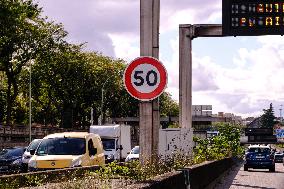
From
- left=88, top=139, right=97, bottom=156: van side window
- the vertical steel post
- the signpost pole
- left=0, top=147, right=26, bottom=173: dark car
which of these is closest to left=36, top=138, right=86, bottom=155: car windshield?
left=88, top=139, right=97, bottom=156: van side window

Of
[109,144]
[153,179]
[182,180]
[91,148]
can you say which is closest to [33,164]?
[91,148]

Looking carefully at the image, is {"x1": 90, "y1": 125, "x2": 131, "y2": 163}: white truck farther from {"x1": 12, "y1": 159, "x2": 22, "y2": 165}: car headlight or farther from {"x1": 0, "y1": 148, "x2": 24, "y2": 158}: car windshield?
{"x1": 12, "y1": 159, "x2": 22, "y2": 165}: car headlight

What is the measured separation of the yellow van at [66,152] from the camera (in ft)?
60.2

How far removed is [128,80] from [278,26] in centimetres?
1077

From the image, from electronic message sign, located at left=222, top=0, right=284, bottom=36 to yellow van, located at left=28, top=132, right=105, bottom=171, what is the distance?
5.55 meters

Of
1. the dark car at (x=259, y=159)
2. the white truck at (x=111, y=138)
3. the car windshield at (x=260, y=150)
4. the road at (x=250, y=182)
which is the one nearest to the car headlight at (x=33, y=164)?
the road at (x=250, y=182)

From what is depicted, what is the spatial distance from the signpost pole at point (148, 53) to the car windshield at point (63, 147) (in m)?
6.87

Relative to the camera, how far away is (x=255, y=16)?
20.2 metres

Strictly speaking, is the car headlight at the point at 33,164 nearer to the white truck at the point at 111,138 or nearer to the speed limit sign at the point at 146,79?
the speed limit sign at the point at 146,79

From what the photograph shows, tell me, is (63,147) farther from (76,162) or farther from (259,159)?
(259,159)

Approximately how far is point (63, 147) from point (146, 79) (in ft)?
29.7

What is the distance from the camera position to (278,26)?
20.3 meters

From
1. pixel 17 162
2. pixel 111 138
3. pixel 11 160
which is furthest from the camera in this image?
pixel 111 138

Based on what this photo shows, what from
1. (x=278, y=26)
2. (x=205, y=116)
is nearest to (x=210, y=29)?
(x=278, y=26)
